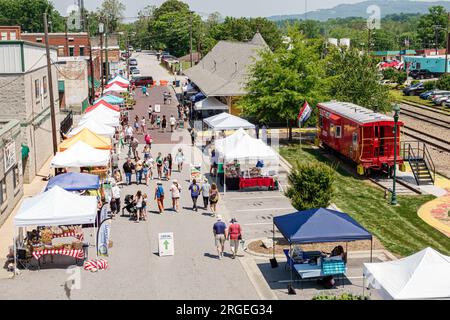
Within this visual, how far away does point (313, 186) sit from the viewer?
21.2 m

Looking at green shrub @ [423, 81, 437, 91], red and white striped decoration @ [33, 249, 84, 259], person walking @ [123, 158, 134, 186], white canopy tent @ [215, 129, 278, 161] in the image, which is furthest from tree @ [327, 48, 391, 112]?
green shrub @ [423, 81, 437, 91]

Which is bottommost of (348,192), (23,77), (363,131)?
(348,192)

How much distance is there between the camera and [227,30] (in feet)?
351

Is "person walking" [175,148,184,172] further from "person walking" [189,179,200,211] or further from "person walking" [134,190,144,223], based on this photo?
"person walking" [134,190,144,223]

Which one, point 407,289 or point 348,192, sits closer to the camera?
point 407,289

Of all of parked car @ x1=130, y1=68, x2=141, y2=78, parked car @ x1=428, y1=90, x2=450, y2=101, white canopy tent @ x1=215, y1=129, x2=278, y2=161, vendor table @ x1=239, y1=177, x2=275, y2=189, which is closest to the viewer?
white canopy tent @ x1=215, y1=129, x2=278, y2=161

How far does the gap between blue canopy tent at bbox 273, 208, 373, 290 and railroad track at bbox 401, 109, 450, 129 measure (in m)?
36.2

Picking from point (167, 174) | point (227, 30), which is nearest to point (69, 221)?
point (167, 174)

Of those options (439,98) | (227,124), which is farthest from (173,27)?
(227,124)

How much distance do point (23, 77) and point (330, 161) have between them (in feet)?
58.0

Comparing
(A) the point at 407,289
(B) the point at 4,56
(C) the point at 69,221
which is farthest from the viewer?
(B) the point at 4,56

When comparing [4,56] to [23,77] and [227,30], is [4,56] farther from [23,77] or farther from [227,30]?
[227,30]

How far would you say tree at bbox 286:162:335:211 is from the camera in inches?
836
